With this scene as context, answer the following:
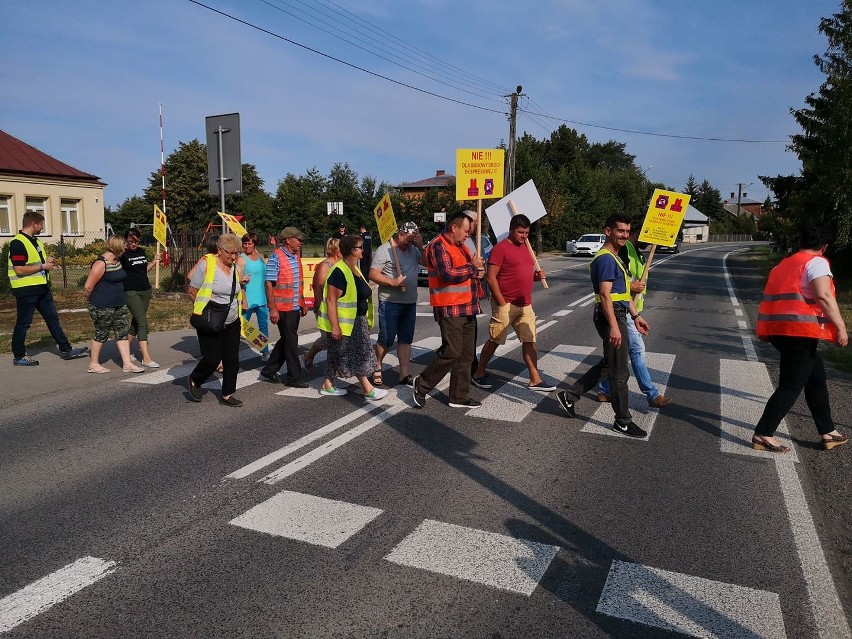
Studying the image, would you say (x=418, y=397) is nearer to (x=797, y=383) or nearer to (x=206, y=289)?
(x=206, y=289)

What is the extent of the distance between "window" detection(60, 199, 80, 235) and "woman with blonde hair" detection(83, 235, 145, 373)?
30.7m

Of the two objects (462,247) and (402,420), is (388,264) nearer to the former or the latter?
(462,247)

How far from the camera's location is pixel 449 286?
247 inches

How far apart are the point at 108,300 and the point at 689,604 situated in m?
7.09

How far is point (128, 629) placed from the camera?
293cm

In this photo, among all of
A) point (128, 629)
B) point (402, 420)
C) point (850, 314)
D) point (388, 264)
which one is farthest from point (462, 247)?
point (850, 314)

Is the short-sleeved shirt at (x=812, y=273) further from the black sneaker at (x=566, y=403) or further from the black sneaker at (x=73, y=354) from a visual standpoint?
the black sneaker at (x=73, y=354)

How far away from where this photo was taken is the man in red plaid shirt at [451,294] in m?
6.25

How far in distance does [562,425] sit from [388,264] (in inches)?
101

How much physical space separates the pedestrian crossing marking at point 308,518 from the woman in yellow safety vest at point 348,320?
254 centimetres

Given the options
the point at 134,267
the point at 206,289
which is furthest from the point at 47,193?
the point at 206,289

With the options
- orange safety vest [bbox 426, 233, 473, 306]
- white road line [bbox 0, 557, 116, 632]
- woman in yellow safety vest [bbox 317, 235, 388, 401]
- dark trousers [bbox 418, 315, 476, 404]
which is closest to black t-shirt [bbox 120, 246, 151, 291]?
woman in yellow safety vest [bbox 317, 235, 388, 401]

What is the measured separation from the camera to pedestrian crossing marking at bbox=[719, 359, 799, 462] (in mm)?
5445

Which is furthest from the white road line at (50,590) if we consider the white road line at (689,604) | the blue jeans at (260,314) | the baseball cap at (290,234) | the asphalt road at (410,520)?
the blue jeans at (260,314)
